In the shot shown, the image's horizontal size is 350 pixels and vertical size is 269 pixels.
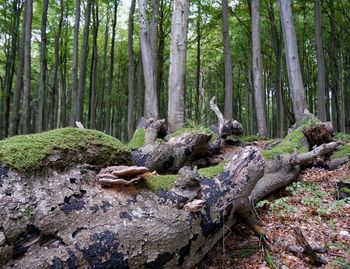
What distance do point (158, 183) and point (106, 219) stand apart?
2.40ft

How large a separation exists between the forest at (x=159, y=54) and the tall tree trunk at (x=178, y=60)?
53 millimetres

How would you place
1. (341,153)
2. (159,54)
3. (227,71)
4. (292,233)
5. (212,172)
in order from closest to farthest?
(212,172), (292,233), (341,153), (227,71), (159,54)

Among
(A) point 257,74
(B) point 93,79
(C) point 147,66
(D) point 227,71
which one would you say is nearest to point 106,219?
(C) point 147,66

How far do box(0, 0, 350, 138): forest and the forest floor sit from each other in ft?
12.8

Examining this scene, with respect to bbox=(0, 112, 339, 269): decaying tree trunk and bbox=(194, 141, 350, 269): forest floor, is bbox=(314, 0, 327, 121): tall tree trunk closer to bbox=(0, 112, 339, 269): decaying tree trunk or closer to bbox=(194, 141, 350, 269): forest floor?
bbox=(194, 141, 350, 269): forest floor

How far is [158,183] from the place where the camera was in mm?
3266

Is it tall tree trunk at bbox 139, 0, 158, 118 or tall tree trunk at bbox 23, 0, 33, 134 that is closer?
tall tree trunk at bbox 139, 0, 158, 118

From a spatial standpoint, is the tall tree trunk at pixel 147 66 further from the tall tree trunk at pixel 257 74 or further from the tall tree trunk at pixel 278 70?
the tall tree trunk at pixel 278 70

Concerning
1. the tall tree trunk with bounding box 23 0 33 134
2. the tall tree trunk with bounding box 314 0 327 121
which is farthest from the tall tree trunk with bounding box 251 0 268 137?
the tall tree trunk with bounding box 23 0 33 134

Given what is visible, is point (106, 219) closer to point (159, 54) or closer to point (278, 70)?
point (159, 54)

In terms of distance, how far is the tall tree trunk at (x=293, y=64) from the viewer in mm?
10359

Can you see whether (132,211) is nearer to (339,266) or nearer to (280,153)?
(339,266)

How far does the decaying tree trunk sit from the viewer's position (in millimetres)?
2340

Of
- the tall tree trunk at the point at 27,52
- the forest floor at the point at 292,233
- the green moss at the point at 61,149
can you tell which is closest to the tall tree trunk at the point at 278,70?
the tall tree trunk at the point at 27,52
